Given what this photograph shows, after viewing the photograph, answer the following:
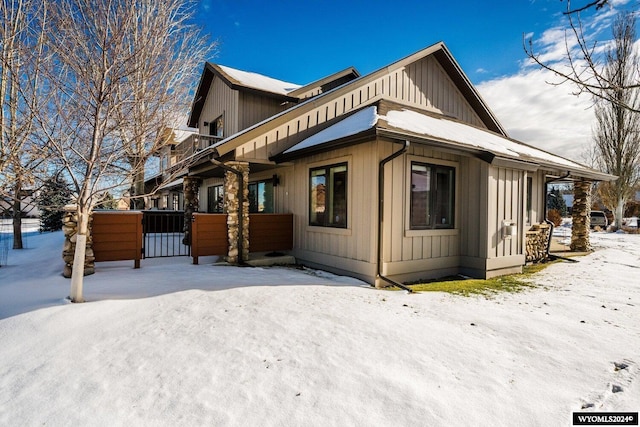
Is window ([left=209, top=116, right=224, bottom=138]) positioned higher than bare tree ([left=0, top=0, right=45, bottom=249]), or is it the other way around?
window ([left=209, top=116, right=224, bottom=138])

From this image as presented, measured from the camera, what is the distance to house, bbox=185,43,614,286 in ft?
21.1

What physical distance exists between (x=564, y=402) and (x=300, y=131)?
23.8ft

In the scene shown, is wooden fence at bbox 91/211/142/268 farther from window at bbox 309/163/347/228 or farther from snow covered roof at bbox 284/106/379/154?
window at bbox 309/163/347/228

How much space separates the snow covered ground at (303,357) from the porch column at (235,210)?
2.38 m

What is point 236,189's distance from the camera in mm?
7926

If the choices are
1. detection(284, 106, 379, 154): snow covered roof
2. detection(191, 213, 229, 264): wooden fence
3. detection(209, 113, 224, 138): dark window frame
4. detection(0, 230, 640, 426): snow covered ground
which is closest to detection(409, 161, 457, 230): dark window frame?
detection(284, 106, 379, 154): snow covered roof

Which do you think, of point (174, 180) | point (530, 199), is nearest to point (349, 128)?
point (174, 180)

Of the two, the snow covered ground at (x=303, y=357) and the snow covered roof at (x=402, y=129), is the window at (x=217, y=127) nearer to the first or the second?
the snow covered roof at (x=402, y=129)

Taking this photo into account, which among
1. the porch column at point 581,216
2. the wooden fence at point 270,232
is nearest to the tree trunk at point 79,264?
the wooden fence at point 270,232

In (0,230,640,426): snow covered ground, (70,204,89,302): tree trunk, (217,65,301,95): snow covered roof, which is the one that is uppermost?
(217,65,301,95): snow covered roof

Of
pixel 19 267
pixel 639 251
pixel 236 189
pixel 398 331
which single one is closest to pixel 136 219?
pixel 236 189

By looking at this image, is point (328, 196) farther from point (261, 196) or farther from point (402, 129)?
point (261, 196)

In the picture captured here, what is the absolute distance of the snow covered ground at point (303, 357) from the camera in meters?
2.43

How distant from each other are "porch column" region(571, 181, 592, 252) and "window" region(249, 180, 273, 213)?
10.9 m
